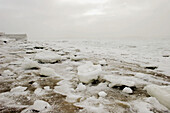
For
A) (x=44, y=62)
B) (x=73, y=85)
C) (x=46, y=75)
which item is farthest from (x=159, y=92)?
(x=44, y=62)

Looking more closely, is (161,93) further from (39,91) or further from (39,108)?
(39,91)

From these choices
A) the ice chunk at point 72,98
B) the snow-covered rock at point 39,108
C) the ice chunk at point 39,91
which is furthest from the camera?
the ice chunk at point 39,91

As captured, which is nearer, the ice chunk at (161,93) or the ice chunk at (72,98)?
the ice chunk at (161,93)

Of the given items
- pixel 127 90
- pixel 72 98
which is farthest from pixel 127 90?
pixel 72 98

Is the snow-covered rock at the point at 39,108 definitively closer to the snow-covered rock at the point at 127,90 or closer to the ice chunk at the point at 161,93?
the snow-covered rock at the point at 127,90

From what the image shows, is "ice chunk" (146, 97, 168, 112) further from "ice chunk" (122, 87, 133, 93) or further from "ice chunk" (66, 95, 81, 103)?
"ice chunk" (66, 95, 81, 103)

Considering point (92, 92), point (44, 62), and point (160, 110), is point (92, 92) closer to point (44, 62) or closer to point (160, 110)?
point (160, 110)

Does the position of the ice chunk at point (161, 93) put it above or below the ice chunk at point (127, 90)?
above

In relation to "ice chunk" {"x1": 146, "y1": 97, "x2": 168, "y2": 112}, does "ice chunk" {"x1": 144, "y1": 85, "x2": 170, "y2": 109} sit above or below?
above

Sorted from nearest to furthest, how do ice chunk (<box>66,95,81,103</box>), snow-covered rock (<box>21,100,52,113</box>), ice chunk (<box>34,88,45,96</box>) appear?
snow-covered rock (<box>21,100,52,113</box>), ice chunk (<box>66,95,81,103</box>), ice chunk (<box>34,88,45,96</box>)

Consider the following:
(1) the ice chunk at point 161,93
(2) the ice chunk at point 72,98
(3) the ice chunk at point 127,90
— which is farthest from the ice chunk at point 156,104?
(2) the ice chunk at point 72,98

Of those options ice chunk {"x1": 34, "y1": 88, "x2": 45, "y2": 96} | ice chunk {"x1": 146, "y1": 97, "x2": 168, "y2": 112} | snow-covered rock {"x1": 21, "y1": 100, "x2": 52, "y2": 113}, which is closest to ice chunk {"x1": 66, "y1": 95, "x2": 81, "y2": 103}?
snow-covered rock {"x1": 21, "y1": 100, "x2": 52, "y2": 113}

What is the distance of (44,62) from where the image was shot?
11.8 feet

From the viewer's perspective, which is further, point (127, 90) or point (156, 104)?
point (127, 90)
